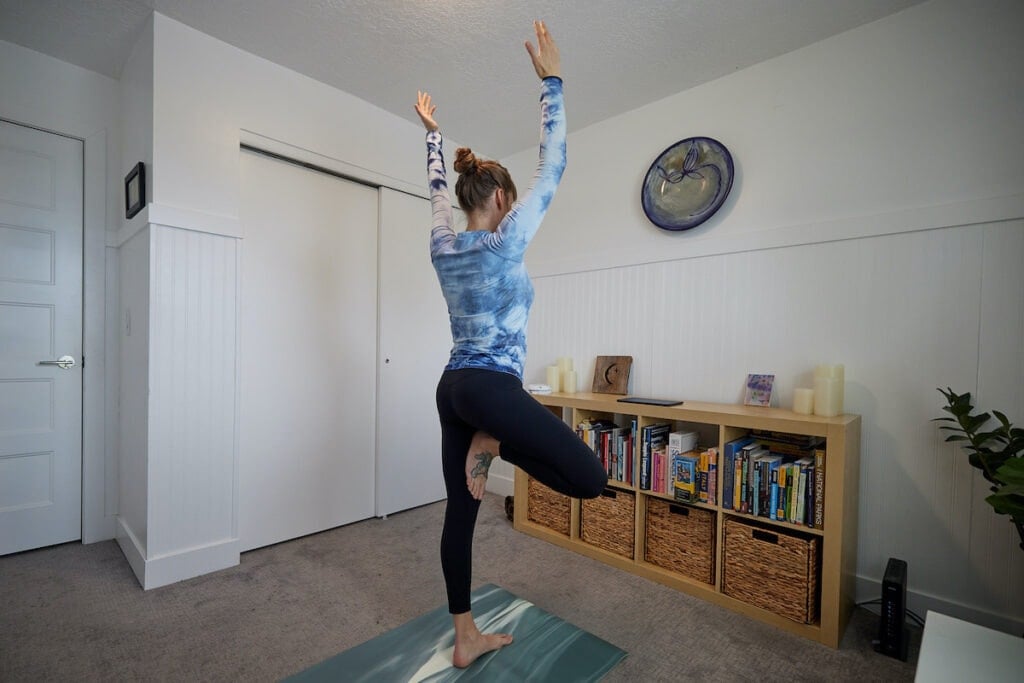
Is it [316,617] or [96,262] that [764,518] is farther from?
[96,262]

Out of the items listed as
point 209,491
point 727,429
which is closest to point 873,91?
point 727,429

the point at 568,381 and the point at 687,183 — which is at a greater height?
the point at 687,183

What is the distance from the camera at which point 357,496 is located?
2.76m

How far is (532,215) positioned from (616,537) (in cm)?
170

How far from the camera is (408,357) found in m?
2.99

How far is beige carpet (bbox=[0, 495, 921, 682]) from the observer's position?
4.87 feet

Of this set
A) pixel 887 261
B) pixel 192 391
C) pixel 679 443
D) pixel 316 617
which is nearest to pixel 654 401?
pixel 679 443

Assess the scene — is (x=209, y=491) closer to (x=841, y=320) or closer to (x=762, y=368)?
(x=762, y=368)

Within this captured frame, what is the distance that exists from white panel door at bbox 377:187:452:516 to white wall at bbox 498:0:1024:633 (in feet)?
4.29

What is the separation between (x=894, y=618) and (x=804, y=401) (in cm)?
77

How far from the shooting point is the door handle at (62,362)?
7.69 ft

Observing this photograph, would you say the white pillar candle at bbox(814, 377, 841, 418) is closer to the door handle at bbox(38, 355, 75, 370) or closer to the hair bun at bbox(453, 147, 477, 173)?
the hair bun at bbox(453, 147, 477, 173)

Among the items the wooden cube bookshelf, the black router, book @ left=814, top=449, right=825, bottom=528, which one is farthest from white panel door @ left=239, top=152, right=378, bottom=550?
the black router

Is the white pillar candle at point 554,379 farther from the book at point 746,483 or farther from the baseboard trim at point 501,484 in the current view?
the book at point 746,483
